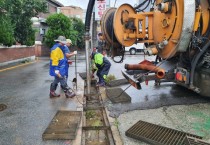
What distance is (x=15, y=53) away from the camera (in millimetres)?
17172

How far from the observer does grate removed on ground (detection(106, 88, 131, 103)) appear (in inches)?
264

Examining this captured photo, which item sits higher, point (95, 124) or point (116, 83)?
point (116, 83)

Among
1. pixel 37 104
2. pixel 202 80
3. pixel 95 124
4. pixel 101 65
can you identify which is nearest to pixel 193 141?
pixel 95 124

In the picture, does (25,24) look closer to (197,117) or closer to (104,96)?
(104,96)

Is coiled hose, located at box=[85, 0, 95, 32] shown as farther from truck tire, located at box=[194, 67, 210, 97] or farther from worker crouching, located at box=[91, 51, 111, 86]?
truck tire, located at box=[194, 67, 210, 97]

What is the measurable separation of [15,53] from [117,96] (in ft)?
38.7

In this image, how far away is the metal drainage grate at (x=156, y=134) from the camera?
Answer: 13.5 ft

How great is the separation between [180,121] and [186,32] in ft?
5.49

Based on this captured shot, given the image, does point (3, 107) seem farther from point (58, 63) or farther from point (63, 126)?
point (63, 126)

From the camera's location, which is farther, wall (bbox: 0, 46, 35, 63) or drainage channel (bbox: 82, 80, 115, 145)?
wall (bbox: 0, 46, 35, 63)

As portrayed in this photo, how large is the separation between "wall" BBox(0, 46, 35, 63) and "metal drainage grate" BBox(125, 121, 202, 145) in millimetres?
12015

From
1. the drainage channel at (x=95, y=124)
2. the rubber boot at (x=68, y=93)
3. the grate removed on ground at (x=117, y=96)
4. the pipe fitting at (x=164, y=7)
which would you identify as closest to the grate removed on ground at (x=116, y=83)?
the grate removed on ground at (x=117, y=96)

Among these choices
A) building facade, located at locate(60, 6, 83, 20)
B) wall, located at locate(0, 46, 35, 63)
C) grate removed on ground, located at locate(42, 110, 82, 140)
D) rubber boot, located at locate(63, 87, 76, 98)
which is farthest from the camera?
building facade, located at locate(60, 6, 83, 20)

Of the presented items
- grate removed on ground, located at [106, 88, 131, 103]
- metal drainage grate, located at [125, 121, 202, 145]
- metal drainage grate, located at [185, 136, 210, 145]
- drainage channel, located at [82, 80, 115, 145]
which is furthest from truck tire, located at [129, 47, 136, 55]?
metal drainage grate, located at [185, 136, 210, 145]
